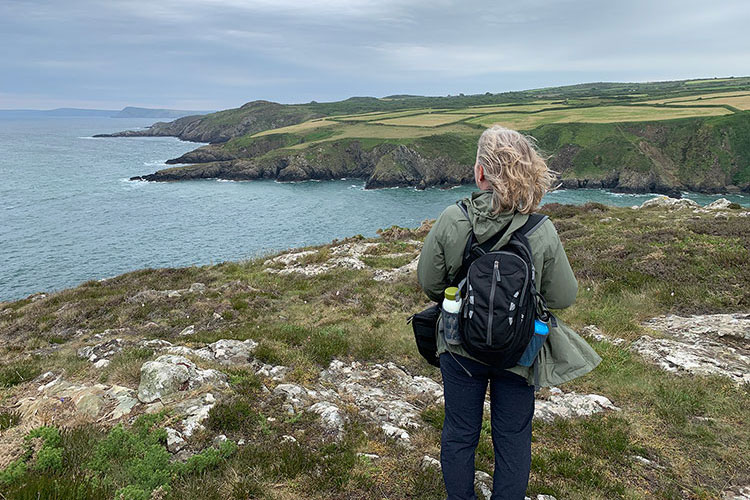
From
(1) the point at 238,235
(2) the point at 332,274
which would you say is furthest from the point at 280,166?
(2) the point at 332,274

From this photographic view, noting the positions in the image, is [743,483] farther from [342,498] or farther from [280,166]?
[280,166]

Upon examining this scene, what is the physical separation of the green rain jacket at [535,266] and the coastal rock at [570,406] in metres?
3.95

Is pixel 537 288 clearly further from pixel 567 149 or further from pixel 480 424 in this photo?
pixel 567 149

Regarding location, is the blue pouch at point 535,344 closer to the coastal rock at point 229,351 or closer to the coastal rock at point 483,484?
the coastal rock at point 483,484

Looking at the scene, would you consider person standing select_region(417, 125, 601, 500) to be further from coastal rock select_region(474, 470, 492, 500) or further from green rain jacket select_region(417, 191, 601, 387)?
coastal rock select_region(474, 470, 492, 500)

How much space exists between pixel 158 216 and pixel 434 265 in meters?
75.5

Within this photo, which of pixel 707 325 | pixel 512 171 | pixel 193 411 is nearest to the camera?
pixel 512 171

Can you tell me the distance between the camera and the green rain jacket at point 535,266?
3.54 metres

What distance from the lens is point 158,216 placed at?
2704 inches

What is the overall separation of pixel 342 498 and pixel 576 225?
76.8 ft

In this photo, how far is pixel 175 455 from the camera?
210 inches

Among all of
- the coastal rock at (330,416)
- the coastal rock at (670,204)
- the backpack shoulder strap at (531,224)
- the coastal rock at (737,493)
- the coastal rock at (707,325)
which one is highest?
the backpack shoulder strap at (531,224)

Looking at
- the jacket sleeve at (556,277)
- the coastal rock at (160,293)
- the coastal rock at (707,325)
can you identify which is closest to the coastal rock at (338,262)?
the coastal rock at (160,293)

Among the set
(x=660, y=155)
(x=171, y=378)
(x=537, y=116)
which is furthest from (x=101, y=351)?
(x=537, y=116)
